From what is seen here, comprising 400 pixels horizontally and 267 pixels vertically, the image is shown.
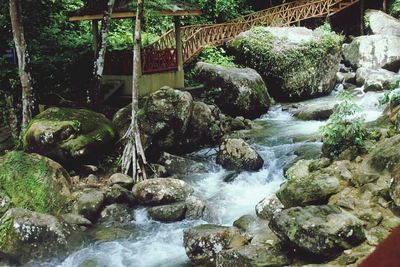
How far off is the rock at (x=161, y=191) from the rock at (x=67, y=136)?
1.81 metres

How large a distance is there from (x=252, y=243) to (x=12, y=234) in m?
3.96

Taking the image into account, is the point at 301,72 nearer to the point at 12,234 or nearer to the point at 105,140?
the point at 105,140

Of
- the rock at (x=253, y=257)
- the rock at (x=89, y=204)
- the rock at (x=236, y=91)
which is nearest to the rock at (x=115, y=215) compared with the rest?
the rock at (x=89, y=204)

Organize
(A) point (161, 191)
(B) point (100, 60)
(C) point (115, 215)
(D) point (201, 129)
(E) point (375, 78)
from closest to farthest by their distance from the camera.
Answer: (C) point (115, 215)
(A) point (161, 191)
(B) point (100, 60)
(D) point (201, 129)
(E) point (375, 78)

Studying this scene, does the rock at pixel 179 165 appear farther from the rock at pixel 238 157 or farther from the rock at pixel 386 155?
the rock at pixel 386 155

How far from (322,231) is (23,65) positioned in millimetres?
8513

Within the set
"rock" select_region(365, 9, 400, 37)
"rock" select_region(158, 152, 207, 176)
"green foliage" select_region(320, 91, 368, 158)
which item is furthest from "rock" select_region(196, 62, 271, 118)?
"rock" select_region(365, 9, 400, 37)

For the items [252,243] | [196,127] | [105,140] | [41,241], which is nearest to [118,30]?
[196,127]

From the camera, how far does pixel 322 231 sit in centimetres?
536

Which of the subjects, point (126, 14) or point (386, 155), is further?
point (126, 14)

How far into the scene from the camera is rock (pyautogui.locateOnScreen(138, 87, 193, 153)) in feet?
38.2

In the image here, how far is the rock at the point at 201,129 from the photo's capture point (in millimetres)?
12656

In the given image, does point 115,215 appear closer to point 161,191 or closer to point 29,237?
point 161,191

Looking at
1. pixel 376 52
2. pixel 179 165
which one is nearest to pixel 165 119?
pixel 179 165
